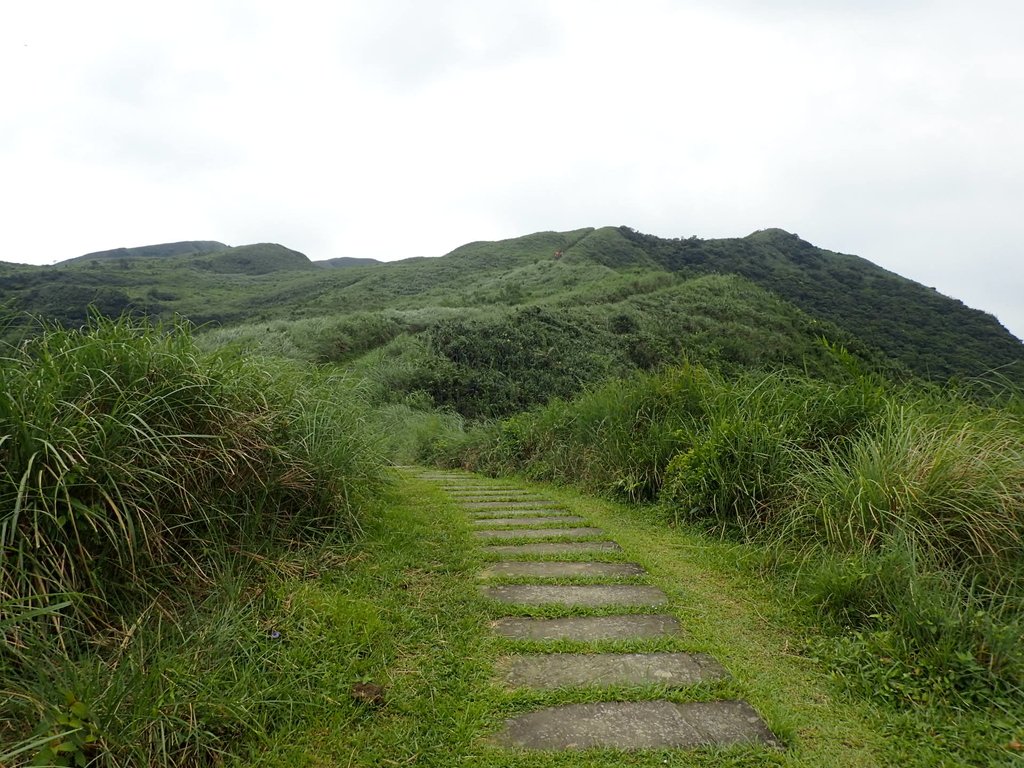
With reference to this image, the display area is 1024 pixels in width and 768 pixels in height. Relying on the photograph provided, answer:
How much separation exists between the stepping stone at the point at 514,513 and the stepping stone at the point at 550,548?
31.3 inches

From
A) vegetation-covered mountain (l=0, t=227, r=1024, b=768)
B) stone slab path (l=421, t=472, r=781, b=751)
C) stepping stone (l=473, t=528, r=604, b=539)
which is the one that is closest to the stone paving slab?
vegetation-covered mountain (l=0, t=227, r=1024, b=768)

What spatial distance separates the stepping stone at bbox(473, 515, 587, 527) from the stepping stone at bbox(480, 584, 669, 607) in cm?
129

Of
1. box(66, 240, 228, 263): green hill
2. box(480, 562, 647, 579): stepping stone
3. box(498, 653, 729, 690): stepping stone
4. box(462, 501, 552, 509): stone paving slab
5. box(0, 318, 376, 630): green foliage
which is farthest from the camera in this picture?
box(66, 240, 228, 263): green hill

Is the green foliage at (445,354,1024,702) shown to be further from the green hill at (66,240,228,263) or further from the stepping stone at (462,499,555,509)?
the green hill at (66,240,228,263)

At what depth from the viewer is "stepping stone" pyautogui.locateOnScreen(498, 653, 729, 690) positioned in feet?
8.07

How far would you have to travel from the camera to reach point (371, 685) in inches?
92.5

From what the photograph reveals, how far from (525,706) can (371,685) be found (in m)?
0.64

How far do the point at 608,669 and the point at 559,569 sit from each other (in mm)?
1197

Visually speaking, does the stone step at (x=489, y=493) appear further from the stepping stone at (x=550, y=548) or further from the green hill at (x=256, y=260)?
the green hill at (x=256, y=260)

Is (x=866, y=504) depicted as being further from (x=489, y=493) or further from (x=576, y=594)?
(x=489, y=493)

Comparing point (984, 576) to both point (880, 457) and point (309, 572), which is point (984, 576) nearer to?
point (880, 457)

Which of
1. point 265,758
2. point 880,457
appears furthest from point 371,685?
point 880,457

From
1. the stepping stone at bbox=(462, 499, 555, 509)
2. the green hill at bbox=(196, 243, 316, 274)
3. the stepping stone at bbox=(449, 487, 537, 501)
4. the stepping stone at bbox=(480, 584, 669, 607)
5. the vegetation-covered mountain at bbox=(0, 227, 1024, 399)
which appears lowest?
the stepping stone at bbox=(449, 487, 537, 501)

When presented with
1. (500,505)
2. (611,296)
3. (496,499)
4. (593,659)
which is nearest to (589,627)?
(593,659)
